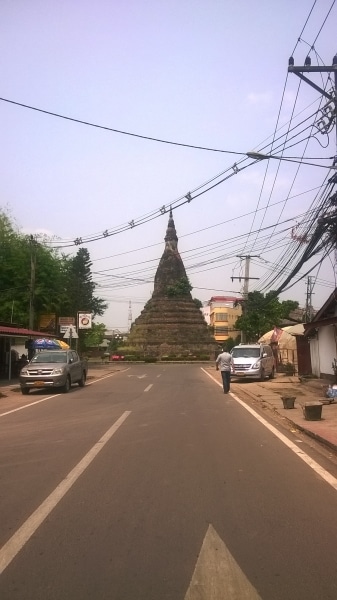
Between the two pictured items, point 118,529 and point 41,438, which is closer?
point 118,529

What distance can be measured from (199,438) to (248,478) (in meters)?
3.08

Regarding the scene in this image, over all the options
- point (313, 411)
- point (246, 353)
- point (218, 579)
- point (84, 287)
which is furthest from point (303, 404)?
point (84, 287)

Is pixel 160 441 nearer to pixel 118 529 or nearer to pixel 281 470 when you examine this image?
pixel 281 470

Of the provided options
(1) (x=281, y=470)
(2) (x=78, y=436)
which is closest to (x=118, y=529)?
(1) (x=281, y=470)

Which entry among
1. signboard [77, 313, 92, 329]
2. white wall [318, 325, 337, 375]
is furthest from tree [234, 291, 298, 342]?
white wall [318, 325, 337, 375]

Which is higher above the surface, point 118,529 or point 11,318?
point 11,318

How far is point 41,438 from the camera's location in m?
10.1

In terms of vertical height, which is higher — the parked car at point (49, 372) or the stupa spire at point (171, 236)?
the stupa spire at point (171, 236)

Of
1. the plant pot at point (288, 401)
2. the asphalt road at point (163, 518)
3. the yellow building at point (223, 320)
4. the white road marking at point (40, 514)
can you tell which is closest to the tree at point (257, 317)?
the plant pot at point (288, 401)

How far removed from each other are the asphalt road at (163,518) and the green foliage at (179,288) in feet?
201

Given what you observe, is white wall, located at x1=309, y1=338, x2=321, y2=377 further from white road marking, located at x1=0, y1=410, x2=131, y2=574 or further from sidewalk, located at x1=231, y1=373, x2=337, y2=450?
white road marking, located at x1=0, y1=410, x2=131, y2=574

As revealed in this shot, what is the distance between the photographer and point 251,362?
25.8 meters

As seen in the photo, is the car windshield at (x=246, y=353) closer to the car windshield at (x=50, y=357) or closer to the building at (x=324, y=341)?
the building at (x=324, y=341)

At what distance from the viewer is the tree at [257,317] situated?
4286cm
